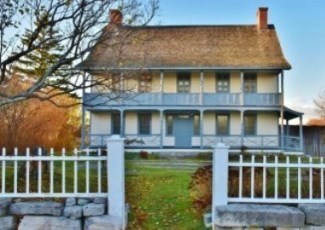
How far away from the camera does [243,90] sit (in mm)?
27719

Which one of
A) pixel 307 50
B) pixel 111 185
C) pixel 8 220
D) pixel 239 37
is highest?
pixel 239 37

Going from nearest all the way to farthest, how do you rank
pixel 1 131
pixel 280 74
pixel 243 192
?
pixel 243 192 → pixel 1 131 → pixel 280 74

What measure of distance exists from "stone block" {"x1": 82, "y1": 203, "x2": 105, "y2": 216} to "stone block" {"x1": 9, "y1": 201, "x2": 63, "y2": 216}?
1.33ft

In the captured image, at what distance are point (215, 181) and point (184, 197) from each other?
246cm

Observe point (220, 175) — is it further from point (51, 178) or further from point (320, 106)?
point (320, 106)

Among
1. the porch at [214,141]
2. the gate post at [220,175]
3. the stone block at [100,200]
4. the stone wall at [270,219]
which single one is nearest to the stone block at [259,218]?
the stone wall at [270,219]

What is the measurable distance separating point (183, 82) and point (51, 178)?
22.6 metres

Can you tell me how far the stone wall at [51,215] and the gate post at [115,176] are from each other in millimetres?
129

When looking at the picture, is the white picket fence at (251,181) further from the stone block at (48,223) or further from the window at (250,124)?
the window at (250,124)

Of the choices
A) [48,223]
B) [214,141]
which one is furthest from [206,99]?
[48,223]

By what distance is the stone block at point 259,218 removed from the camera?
20.9ft

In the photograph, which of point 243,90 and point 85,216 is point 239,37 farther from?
point 85,216

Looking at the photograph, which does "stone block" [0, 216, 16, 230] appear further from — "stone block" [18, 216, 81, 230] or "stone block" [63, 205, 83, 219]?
"stone block" [63, 205, 83, 219]

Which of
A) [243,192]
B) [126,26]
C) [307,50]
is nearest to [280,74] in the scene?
[307,50]
